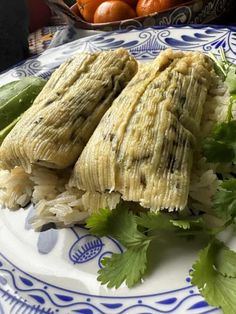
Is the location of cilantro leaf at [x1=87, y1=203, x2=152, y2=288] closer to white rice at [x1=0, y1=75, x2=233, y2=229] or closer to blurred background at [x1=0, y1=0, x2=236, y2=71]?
white rice at [x1=0, y1=75, x2=233, y2=229]

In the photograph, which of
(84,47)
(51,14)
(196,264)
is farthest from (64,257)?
(51,14)

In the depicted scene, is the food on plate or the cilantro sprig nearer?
the cilantro sprig

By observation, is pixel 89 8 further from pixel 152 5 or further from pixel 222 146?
pixel 222 146

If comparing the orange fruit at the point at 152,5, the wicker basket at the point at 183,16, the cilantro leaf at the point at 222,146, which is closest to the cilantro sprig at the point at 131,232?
the cilantro leaf at the point at 222,146

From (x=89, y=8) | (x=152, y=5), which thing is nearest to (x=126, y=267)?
(x=152, y=5)

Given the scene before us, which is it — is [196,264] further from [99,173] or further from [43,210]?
[43,210]

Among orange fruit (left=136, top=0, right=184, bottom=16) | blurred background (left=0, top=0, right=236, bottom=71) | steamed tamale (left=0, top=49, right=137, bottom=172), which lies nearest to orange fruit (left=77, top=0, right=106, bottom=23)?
blurred background (left=0, top=0, right=236, bottom=71)
